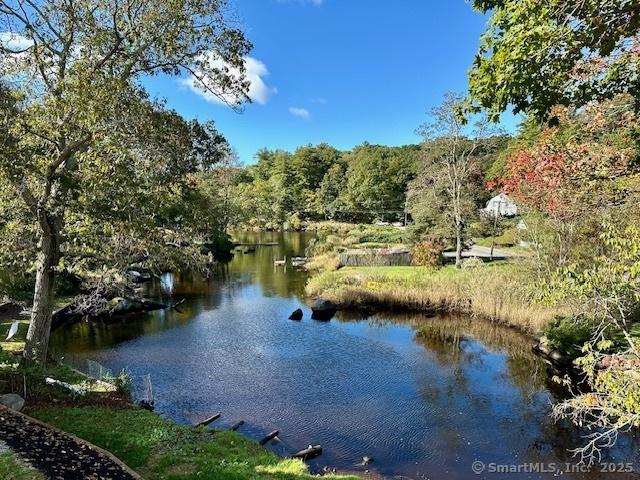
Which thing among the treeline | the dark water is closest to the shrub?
the dark water

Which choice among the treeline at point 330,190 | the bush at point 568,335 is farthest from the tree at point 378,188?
the bush at point 568,335

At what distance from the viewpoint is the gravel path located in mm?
5980

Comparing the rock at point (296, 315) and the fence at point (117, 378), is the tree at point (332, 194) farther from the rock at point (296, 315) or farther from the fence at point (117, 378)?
the fence at point (117, 378)

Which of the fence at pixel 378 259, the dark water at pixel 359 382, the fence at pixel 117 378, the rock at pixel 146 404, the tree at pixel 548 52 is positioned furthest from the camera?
the fence at pixel 378 259

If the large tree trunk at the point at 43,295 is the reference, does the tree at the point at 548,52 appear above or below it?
above

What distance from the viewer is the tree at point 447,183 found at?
2612cm

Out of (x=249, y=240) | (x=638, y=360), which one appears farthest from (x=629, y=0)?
(x=249, y=240)

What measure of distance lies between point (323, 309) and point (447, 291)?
19.7ft

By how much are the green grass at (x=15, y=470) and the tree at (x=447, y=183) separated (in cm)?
2385

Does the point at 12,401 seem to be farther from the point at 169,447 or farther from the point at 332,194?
the point at 332,194

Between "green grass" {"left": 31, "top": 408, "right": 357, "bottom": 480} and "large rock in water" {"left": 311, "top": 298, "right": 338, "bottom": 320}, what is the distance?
1227 cm

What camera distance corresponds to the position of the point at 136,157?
31.5ft

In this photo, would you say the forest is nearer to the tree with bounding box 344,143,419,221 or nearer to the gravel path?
the gravel path

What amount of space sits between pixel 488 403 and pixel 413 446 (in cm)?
337
